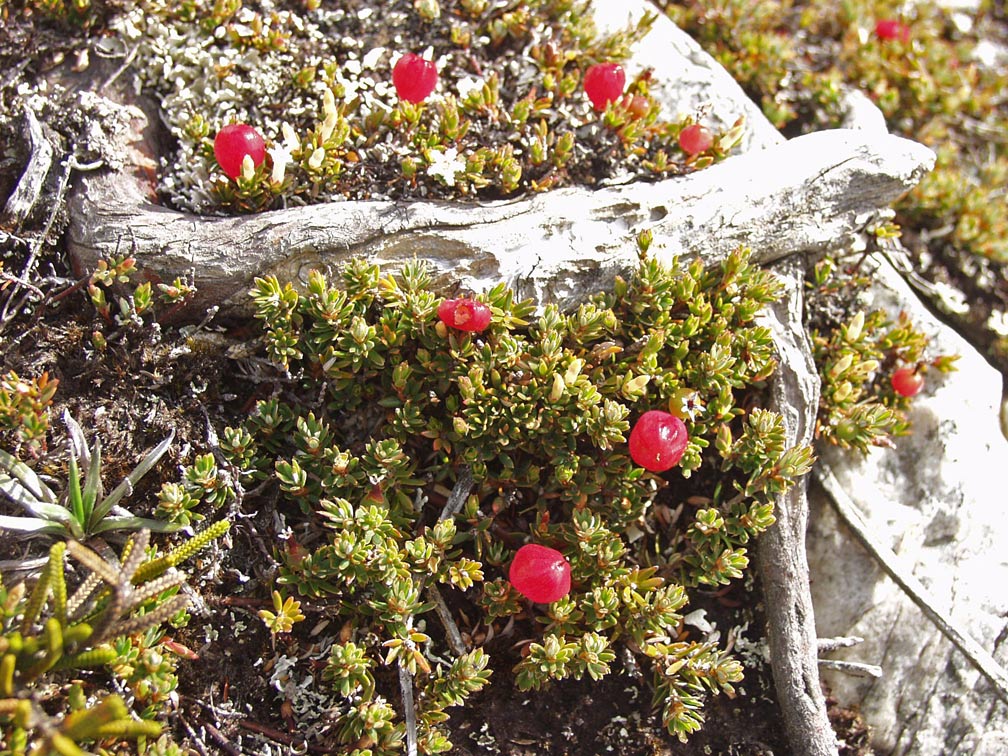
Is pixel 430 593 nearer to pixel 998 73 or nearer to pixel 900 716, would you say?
pixel 900 716

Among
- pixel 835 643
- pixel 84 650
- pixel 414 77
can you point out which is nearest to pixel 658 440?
pixel 835 643

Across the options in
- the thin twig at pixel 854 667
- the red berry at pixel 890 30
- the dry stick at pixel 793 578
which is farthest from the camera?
the red berry at pixel 890 30

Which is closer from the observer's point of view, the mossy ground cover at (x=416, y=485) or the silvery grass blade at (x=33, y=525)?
the silvery grass blade at (x=33, y=525)

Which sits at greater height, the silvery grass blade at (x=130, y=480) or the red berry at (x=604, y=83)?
the red berry at (x=604, y=83)

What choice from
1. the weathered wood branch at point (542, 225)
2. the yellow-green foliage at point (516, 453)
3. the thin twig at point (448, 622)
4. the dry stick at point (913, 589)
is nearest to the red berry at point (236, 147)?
the weathered wood branch at point (542, 225)

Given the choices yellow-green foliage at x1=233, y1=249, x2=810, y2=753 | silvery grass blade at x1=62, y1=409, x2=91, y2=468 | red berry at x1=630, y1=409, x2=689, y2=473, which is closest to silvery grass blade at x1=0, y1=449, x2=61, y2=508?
silvery grass blade at x1=62, y1=409, x2=91, y2=468

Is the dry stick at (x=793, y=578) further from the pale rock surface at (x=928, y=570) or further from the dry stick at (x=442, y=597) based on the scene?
the dry stick at (x=442, y=597)
